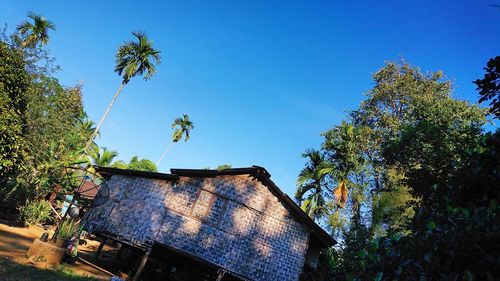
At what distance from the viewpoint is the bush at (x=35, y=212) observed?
81.4ft

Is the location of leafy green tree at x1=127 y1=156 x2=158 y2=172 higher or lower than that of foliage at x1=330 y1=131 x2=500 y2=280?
higher

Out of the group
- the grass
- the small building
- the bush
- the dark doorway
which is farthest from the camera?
the bush

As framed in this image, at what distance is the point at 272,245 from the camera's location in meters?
16.0

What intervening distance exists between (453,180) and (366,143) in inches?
944

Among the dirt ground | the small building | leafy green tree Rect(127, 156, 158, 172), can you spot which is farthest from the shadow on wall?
leafy green tree Rect(127, 156, 158, 172)

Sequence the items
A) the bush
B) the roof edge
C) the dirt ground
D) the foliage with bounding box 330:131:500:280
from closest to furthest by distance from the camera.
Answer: the foliage with bounding box 330:131:500:280 → the dirt ground → the roof edge → the bush

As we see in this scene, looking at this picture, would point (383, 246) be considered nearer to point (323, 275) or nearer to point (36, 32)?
point (323, 275)

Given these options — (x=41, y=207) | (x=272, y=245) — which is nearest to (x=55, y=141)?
(x=41, y=207)

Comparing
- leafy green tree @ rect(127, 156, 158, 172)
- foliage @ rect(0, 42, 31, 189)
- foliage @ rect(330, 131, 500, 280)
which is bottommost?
foliage @ rect(330, 131, 500, 280)

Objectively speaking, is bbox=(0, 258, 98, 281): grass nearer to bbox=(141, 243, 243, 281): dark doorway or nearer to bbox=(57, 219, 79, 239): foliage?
bbox=(57, 219, 79, 239): foliage

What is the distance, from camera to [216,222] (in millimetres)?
15875

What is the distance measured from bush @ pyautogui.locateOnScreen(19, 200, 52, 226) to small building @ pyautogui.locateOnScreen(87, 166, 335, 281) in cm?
1289

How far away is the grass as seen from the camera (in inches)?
448

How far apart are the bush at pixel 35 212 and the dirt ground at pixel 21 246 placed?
2.39 feet
